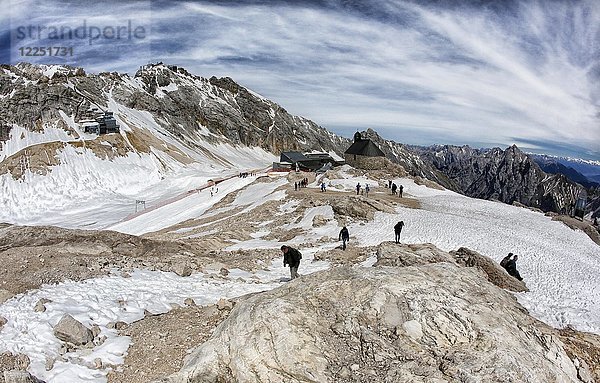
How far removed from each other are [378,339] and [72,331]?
7.80 metres

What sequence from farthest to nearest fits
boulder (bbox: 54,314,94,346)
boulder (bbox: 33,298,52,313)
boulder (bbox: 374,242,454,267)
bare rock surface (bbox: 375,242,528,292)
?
bare rock surface (bbox: 375,242,528,292) < boulder (bbox: 374,242,454,267) < boulder (bbox: 33,298,52,313) < boulder (bbox: 54,314,94,346)

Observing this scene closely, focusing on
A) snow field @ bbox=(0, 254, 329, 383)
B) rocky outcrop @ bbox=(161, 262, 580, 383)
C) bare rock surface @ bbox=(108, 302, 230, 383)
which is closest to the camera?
rocky outcrop @ bbox=(161, 262, 580, 383)

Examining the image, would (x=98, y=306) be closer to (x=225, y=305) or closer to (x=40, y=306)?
(x=40, y=306)

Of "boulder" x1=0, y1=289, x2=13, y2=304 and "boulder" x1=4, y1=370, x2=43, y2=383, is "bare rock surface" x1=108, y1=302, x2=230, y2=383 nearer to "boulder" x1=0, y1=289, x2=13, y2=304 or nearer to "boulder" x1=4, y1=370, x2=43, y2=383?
"boulder" x1=4, y1=370, x2=43, y2=383

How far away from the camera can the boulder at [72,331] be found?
10391 millimetres

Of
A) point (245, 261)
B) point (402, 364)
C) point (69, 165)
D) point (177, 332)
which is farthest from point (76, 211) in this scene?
point (402, 364)

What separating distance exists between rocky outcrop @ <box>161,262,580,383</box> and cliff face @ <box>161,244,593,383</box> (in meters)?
0.02

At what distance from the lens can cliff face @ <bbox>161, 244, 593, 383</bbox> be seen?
292 inches

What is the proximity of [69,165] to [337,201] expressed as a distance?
85929 millimetres

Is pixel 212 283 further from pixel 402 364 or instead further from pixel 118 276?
pixel 402 364

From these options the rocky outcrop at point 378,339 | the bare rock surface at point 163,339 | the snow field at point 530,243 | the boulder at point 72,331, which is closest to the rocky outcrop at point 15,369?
the boulder at point 72,331

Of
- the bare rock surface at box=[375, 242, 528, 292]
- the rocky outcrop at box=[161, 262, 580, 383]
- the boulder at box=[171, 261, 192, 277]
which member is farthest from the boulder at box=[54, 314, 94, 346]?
the bare rock surface at box=[375, 242, 528, 292]

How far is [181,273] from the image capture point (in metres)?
17.6

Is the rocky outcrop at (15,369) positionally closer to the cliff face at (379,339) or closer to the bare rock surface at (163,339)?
the bare rock surface at (163,339)
